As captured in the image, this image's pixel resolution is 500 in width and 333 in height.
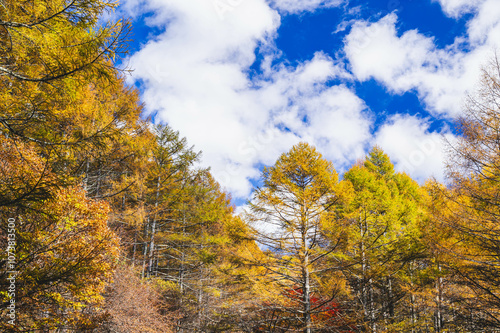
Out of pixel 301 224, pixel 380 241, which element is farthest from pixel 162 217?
pixel 380 241

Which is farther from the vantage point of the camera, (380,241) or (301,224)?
(380,241)

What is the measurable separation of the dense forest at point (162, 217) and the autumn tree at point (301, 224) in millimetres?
55

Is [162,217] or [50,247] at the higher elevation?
[162,217]

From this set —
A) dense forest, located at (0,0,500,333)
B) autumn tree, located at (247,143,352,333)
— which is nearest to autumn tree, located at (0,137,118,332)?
dense forest, located at (0,0,500,333)

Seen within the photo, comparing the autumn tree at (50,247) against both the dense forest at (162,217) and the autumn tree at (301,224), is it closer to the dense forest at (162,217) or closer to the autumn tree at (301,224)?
the dense forest at (162,217)

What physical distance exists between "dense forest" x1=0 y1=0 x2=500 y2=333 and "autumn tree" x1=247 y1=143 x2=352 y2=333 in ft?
0.18

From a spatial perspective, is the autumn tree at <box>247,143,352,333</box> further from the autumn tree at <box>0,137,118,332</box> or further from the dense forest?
the autumn tree at <box>0,137,118,332</box>

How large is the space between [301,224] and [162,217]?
33.2 feet

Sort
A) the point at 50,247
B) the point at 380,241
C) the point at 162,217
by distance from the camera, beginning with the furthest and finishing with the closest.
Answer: the point at 162,217, the point at 380,241, the point at 50,247

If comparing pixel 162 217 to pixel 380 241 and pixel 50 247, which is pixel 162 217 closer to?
pixel 50 247

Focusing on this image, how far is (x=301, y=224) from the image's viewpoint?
10125 millimetres

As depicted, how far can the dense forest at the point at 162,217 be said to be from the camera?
181 inches

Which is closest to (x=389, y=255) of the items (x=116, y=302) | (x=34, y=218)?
(x=116, y=302)

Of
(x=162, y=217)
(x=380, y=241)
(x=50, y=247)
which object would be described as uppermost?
(x=162, y=217)
